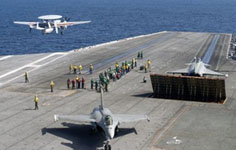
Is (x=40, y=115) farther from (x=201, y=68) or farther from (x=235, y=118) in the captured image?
(x=201, y=68)

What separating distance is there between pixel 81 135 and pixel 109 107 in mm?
10326

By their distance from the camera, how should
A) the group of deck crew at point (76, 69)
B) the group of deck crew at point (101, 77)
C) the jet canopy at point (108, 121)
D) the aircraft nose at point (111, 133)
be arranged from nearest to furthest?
1. the aircraft nose at point (111, 133)
2. the jet canopy at point (108, 121)
3. the group of deck crew at point (101, 77)
4. the group of deck crew at point (76, 69)

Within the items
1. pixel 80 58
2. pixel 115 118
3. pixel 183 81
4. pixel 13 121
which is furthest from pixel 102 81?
pixel 80 58

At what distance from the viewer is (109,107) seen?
153 feet

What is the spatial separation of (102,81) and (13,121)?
Result: 55.3ft

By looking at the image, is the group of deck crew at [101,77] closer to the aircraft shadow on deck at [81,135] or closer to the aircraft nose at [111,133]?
the aircraft shadow on deck at [81,135]

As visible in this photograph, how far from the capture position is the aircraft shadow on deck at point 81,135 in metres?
34.1

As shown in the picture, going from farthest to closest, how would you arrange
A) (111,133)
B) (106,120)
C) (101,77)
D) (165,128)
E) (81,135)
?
(101,77) < (165,128) < (81,135) < (106,120) < (111,133)

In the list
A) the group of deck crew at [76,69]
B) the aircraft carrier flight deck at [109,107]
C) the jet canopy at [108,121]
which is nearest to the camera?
the jet canopy at [108,121]

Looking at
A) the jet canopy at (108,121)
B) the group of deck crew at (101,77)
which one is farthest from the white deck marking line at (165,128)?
the group of deck crew at (101,77)

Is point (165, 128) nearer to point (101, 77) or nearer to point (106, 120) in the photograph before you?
point (106, 120)

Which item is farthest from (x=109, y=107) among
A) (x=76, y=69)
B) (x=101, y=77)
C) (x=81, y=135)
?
(x=76, y=69)

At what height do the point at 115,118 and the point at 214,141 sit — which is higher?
the point at 115,118

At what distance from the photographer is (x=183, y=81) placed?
165 ft
